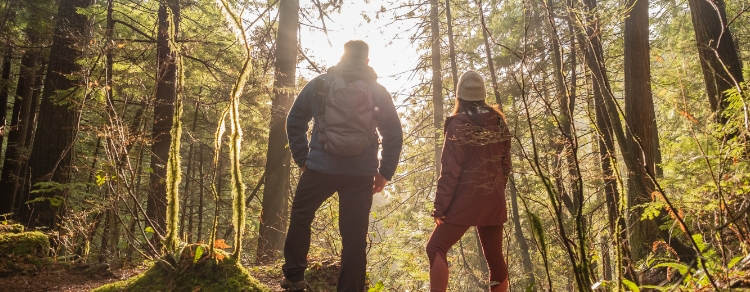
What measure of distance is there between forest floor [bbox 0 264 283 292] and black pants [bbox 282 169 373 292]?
85cm

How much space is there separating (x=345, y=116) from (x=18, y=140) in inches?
559

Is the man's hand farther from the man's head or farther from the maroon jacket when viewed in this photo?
the man's head

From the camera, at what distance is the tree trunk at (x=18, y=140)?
926 cm

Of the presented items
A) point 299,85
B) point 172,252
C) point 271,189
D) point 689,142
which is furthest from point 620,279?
point 299,85

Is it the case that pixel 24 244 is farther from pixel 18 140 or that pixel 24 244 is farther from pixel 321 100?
pixel 18 140

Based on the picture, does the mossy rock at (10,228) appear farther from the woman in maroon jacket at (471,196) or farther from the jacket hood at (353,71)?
the woman in maroon jacket at (471,196)

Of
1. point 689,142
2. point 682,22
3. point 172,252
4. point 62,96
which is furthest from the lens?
point 682,22

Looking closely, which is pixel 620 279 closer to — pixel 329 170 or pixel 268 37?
pixel 329 170

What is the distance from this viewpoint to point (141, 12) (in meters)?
9.55

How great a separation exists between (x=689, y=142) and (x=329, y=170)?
15.3ft

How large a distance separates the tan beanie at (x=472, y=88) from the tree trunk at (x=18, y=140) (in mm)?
9809

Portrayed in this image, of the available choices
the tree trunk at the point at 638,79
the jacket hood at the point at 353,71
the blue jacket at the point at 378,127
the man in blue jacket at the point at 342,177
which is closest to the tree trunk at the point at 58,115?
the blue jacket at the point at 378,127

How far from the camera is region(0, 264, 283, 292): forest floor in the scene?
4.11 m

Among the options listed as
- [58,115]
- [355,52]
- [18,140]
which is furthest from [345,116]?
[18,140]
